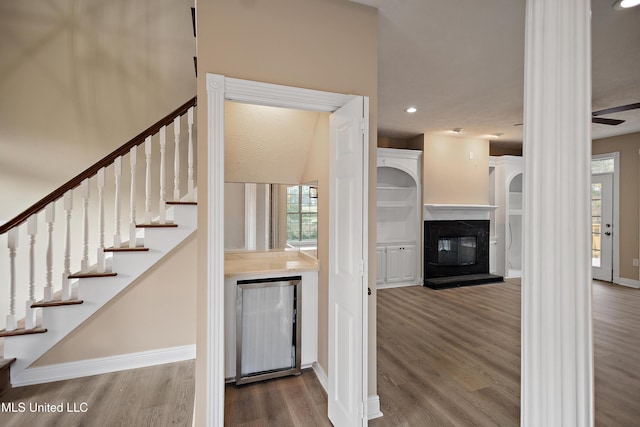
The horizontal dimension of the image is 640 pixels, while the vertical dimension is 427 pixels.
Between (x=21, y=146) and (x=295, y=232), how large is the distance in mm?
2967

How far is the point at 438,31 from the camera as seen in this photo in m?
2.45

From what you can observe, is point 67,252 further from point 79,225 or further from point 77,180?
point 79,225

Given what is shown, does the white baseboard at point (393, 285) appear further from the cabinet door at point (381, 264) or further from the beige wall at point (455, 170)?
the beige wall at point (455, 170)

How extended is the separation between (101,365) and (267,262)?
1.69 m

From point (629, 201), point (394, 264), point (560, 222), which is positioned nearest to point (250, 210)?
point (560, 222)

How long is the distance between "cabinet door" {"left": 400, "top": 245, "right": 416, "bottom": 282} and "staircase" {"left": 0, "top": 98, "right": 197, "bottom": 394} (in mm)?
4109

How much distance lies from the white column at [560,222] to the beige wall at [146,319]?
9.45 feet

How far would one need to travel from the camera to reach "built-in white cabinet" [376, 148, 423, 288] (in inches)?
225

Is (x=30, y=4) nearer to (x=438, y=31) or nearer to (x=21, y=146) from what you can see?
(x=21, y=146)

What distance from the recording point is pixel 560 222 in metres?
0.87

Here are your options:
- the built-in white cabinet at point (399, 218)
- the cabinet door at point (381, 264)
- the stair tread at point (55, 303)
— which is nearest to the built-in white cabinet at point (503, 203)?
the built-in white cabinet at point (399, 218)

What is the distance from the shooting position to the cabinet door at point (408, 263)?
586 centimetres

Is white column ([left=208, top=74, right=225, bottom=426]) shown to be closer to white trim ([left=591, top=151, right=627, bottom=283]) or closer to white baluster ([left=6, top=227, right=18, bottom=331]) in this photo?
white baluster ([left=6, top=227, right=18, bottom=331])

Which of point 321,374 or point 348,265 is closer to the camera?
point 348,265
